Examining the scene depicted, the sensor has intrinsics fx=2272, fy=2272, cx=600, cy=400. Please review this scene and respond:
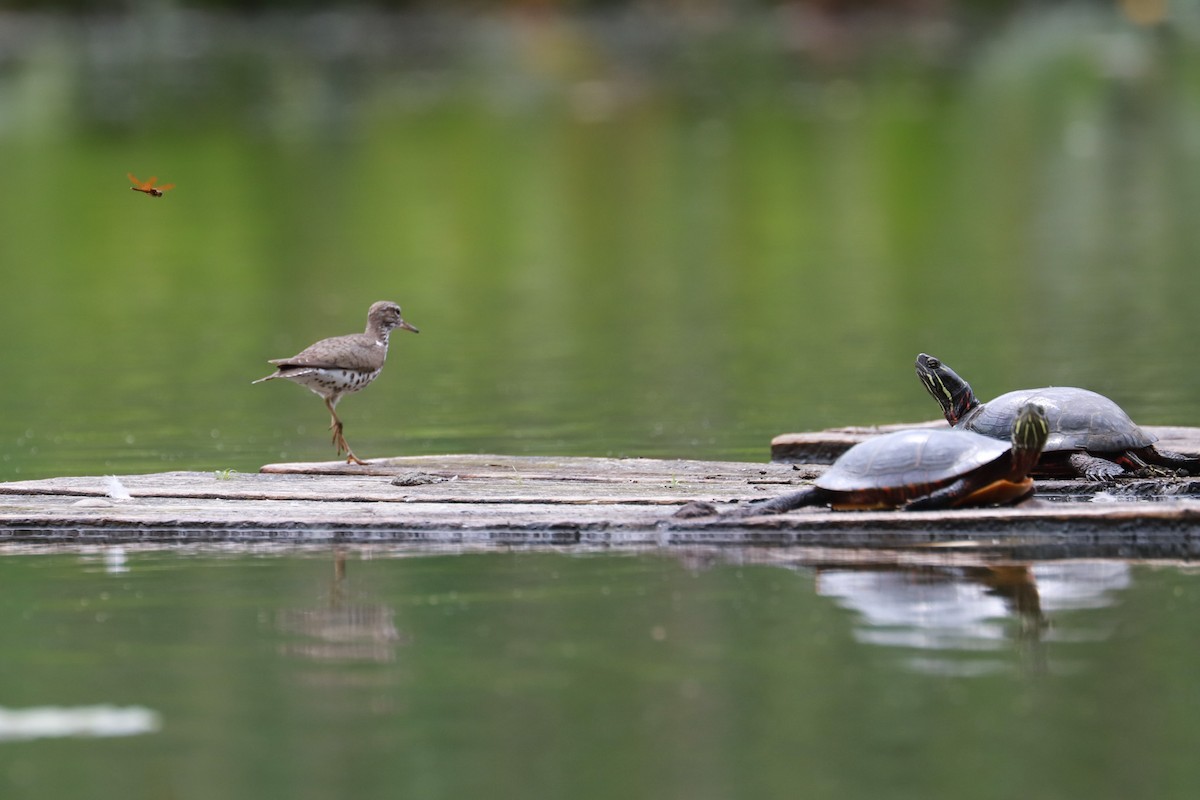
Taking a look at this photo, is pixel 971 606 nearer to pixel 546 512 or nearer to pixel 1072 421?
pixel 546 512

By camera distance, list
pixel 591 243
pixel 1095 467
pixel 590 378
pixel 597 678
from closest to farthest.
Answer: pixel 597 678
pixel 1095 467
pixel 590 378
pixel 591 243

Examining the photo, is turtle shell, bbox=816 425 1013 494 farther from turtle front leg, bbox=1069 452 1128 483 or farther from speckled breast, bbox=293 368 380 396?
speckled breast, bbox=293 368 380 396

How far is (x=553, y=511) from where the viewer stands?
944 cm

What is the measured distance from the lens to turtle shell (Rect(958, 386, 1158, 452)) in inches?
387

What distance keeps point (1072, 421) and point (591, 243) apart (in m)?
16.9

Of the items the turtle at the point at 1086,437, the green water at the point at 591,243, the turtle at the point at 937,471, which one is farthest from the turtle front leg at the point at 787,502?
the green water at the point at 591,243

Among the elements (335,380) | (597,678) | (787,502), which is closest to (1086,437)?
(787,502)

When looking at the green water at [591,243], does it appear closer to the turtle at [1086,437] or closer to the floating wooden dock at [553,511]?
the floating wooden dock at [553,511]

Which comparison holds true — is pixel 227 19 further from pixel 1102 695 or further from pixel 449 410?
pixel 1102 695

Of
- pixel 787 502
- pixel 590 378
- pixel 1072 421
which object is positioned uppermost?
pixel 590 378

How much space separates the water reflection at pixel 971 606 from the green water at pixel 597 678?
0.02 meters

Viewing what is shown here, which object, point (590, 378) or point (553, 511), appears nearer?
point (553, 511)

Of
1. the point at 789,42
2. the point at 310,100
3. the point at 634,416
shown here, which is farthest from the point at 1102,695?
the point at 789,42

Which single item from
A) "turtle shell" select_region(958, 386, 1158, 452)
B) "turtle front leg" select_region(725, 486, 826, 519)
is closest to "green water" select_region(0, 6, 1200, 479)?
"turtle shell" select_region(958, 386, 1158, 452)
